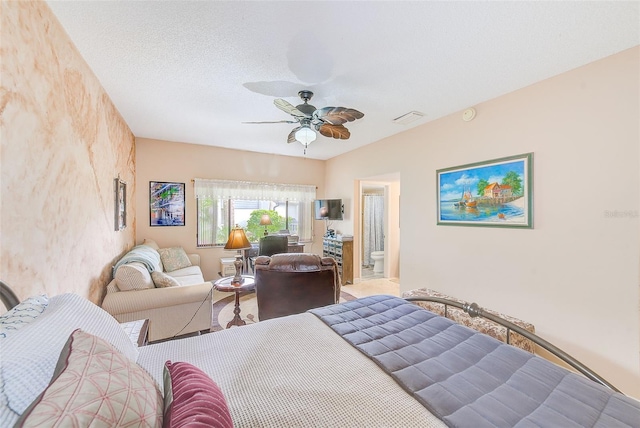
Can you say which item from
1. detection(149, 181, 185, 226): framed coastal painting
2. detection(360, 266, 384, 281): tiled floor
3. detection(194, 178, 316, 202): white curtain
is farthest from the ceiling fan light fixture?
detection(360, 266, 384, 281): tiled floor

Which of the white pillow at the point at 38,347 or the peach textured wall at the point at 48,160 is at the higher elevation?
the peach textured wall at the point at 48,160

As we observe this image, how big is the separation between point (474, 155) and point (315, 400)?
3000 mm

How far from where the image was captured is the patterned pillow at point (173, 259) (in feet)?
13.1

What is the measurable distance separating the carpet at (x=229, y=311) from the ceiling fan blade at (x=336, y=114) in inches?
99.4

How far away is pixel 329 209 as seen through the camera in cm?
535

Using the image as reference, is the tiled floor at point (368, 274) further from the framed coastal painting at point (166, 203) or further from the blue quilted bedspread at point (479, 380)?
the blue quilted bedspread at point (479, 380)

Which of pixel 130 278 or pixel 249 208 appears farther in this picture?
pixel 249 208

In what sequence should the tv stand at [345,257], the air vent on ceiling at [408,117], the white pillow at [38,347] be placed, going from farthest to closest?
the tv stand at [345,257] < the air vent on ceiling at [408,117] < the white pillow at [38,347]

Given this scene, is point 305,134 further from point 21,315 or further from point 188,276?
point 188,276

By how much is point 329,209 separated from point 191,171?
2.72m

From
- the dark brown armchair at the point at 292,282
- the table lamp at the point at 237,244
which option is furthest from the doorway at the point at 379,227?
the table lamp at the point at 237,244

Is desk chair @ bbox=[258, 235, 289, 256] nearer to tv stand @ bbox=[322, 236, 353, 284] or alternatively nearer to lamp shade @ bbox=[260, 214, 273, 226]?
lamp shade @ bbox=[260, 214, 273, 226]

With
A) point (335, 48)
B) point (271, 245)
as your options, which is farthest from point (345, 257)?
point (335, 48)

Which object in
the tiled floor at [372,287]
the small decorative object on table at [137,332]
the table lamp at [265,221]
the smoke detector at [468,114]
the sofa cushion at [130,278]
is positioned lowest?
the tiled floor at [372,287]
